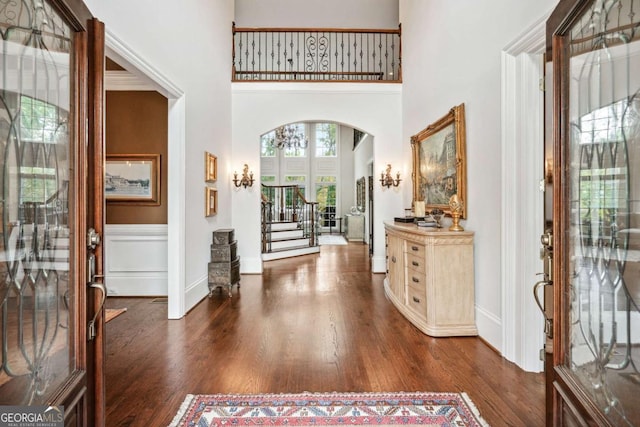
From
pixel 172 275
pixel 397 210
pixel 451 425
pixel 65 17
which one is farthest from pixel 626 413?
pixel 397 210

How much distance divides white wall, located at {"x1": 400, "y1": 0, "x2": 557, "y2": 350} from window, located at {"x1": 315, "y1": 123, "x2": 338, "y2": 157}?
10.3 meters

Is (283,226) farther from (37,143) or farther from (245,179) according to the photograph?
(37,143)

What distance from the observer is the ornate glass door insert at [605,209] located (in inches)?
39.1

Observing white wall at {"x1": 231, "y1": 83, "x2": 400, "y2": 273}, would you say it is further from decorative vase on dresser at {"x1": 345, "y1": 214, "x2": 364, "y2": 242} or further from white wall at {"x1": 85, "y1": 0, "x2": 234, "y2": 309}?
decorative vase on dresser at {"x1": 345, "y1": 214, "x2": 364, "y2": 242}

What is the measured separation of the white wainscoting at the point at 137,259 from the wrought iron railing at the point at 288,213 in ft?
9.52

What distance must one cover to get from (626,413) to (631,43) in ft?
3.66

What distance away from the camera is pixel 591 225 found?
119 centimetres

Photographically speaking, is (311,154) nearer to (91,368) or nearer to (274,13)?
(274,13)

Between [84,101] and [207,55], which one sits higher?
[207,55]

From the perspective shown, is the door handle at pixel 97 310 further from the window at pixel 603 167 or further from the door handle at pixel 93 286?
the window at pixel 603 167

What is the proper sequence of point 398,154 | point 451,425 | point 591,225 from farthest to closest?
point 398,154 < point 451,425 < point 591,225

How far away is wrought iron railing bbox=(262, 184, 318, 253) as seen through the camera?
7305 millimetres

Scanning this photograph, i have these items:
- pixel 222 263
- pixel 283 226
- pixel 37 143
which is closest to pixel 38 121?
pixel 37 143

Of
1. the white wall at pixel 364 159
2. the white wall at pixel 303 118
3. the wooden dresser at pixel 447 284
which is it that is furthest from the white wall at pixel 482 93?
the white wall at pixel 364 159
